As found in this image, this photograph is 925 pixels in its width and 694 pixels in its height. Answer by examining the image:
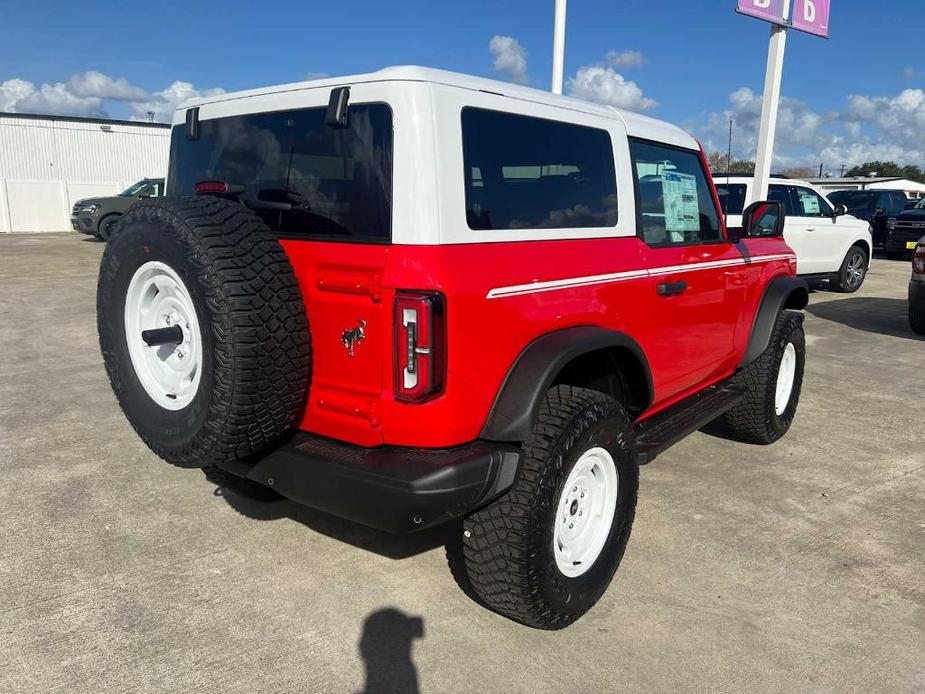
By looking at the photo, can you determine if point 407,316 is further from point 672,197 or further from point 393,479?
point 672,197

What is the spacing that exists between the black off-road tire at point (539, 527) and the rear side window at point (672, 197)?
1078mm

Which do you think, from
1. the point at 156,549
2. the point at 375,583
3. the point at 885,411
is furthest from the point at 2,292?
the point at 885,411

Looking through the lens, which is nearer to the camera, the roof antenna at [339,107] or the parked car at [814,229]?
the roof antenna at [339,107]

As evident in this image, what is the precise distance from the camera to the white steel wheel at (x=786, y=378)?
16.8 ft

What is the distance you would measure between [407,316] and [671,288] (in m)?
1.68

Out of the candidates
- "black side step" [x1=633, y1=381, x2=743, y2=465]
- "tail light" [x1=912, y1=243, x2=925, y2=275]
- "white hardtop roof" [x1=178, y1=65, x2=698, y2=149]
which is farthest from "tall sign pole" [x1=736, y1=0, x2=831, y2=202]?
"white hardtop roof" [x1=178, y1=65, x2=698, y2=149]

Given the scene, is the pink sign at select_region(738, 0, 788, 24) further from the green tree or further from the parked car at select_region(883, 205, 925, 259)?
the green tree

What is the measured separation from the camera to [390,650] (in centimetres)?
275

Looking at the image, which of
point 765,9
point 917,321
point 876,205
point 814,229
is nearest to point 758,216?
point 917,321

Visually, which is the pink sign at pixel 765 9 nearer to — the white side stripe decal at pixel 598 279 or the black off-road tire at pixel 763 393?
the black off-road tire at pixel 763 393

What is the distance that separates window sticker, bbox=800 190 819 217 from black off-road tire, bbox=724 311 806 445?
7.44 metres

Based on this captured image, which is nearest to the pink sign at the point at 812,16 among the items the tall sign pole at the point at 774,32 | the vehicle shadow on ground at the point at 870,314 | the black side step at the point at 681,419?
the tall sign pole at the point at 774,32

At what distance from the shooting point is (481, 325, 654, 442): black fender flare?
257cm

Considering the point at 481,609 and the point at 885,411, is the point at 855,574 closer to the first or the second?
the point at 481,609
